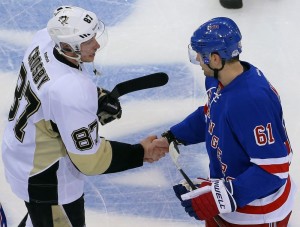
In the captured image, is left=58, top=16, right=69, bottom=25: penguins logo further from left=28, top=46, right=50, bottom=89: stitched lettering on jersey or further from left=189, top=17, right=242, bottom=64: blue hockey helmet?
left=189, top=17, right=242, bottom=64: blue hockey helmet

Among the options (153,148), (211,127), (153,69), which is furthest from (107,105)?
(153,69)

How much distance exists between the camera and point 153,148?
255 cm

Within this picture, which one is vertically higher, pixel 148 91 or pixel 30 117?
pixel 30 117

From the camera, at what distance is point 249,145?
2074 mm

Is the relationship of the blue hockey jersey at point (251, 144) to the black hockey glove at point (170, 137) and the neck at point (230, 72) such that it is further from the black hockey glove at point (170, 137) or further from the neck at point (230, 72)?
the black hockey glove at point (170, 137)

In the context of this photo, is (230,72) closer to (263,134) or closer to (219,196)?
(263,134)

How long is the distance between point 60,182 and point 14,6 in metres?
2.43

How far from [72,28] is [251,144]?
709 millimetres

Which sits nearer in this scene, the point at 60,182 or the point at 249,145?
the point at 249,145

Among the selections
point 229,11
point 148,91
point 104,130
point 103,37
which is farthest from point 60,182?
point 229,11

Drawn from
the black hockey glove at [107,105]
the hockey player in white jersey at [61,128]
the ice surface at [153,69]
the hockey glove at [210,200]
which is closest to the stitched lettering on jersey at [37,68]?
the hockey player in white jersey at [61,128]

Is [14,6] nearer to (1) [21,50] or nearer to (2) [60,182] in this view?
(1) [21,50]

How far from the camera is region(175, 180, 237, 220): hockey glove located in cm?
218

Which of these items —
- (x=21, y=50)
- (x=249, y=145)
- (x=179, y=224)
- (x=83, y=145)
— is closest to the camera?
(x=249, y=145)
